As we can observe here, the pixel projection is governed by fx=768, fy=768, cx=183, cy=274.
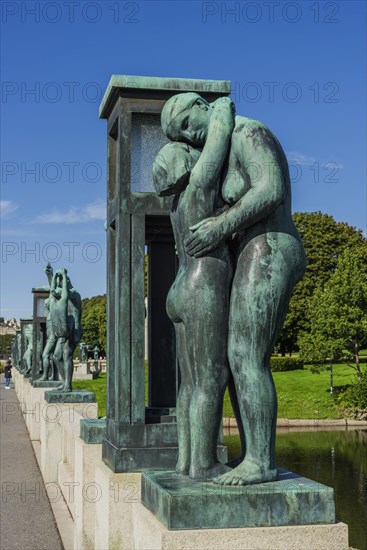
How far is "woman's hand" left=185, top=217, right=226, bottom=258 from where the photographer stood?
3941 millimetres

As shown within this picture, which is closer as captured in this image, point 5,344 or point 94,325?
point 94,325

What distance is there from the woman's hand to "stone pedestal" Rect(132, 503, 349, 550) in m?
1.30

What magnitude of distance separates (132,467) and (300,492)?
7.85 ft

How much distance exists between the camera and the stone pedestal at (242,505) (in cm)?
359

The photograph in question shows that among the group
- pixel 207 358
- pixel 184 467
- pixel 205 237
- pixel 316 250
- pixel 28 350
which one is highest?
pixel 316 250

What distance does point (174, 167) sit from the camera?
412cm

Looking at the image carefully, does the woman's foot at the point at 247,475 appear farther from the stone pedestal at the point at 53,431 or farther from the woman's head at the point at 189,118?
the stone pedestal at the point at 53,431

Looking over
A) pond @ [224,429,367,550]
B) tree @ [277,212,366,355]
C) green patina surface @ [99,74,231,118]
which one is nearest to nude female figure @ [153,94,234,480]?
green patina surface @ [99,74,231,118]

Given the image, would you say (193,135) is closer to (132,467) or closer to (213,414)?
(213,414)

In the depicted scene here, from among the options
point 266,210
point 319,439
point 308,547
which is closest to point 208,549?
point 308,547

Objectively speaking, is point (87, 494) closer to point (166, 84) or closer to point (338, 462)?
point (166, 84)

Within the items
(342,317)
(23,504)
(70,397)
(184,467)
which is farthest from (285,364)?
(184,467)

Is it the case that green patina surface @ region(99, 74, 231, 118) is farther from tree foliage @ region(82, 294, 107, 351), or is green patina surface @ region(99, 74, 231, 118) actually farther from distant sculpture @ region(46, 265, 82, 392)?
tree foliage @ region(82, 294, 107, 351)

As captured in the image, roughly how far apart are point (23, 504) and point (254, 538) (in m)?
8.15
